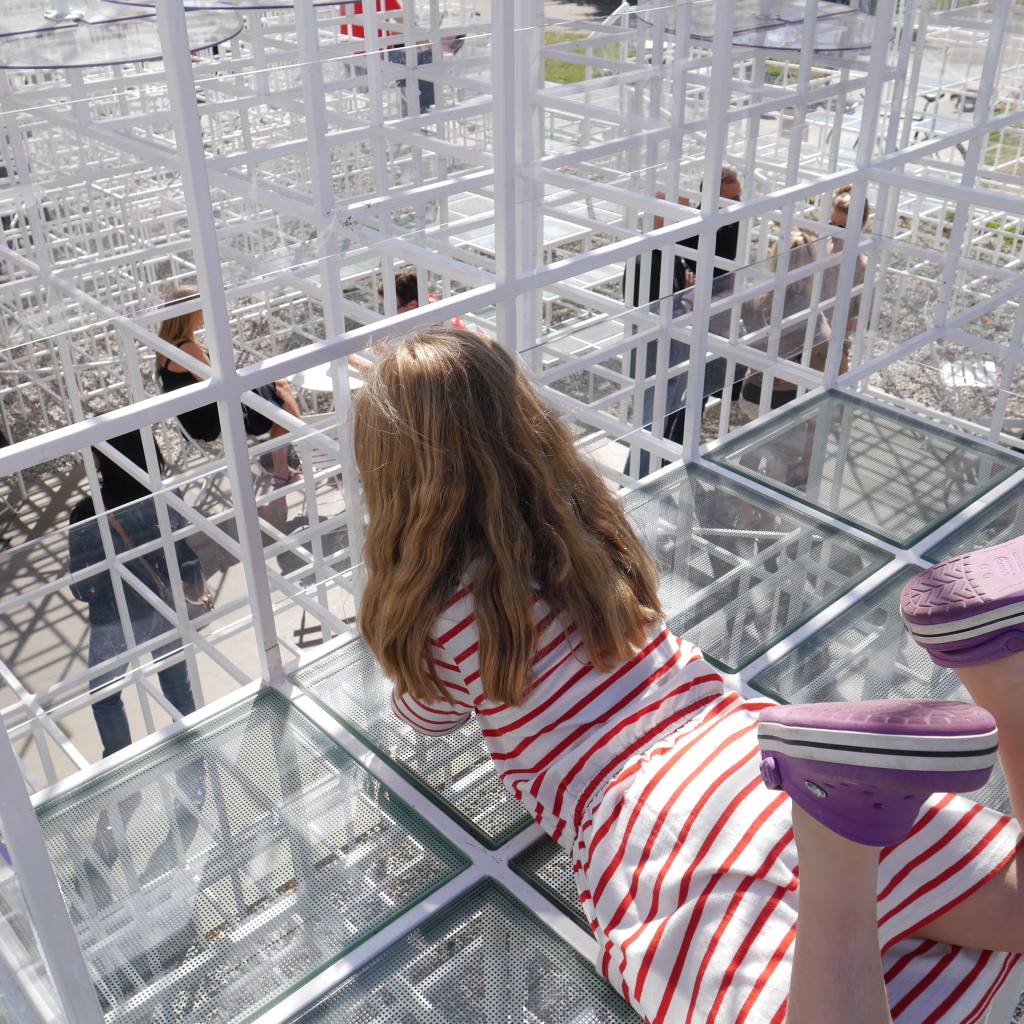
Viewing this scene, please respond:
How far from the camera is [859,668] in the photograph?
3.97 feet

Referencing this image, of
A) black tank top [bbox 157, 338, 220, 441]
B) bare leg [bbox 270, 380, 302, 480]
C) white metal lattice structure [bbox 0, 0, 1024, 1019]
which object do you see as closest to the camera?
white metal lattice structure [bbox 0, 0, 1024, 1019]

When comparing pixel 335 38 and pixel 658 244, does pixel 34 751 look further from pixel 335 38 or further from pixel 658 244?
pixel 335 38

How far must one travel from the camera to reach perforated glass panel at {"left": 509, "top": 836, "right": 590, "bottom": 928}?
918 mm

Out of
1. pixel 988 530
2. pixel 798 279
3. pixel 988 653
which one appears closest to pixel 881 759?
pixel 988 653

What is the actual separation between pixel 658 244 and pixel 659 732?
0.71 meters

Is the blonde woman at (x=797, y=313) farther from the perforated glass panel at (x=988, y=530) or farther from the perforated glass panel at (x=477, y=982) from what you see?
the perforated glass panel at (x=477, y=982)

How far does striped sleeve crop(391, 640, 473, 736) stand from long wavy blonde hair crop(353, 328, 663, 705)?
11 millimetres

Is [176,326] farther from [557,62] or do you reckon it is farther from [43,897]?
[43,897]

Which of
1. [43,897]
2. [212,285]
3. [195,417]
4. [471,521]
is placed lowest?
[195,417]

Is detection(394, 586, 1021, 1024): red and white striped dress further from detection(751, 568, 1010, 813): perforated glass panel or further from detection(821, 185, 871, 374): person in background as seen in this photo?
detection(821, 185, 871, 374): person in background

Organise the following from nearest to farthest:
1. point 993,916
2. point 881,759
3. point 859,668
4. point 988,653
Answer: point 881,759 < point 993,916 < point 988,653 < point 859,668

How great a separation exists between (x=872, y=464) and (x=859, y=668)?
0.48m

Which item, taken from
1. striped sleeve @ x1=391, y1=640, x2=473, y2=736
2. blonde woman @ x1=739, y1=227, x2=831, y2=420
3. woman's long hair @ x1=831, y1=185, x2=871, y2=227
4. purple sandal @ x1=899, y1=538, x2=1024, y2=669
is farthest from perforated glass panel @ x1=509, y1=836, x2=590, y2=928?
woman's long hair @ x1=831, y1=185, x2=871, y2=227

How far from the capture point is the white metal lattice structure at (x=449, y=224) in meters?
1.14
